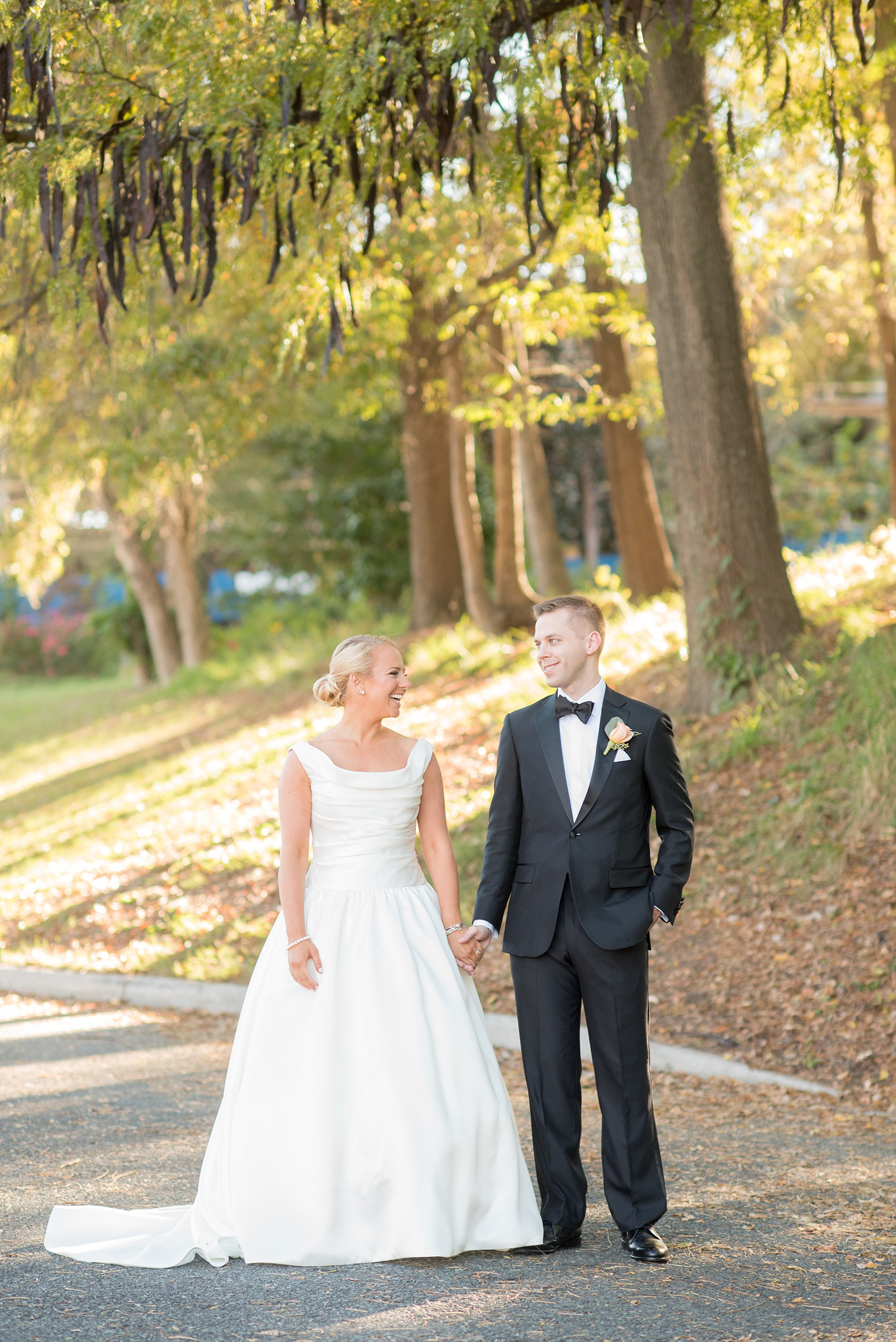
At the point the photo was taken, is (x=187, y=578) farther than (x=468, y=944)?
Yes

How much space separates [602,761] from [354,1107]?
55.4 inches

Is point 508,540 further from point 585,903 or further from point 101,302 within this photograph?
point 585,903

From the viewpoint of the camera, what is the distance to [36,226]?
35.7 feet

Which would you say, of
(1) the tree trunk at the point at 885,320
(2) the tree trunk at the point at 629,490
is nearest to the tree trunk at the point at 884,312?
(1) the tree trunk at the point at 885,320

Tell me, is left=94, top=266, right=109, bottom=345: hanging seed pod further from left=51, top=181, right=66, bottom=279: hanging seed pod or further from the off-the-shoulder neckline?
the off-the-shoulder neckline

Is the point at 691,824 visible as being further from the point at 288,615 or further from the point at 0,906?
the point at 288,615

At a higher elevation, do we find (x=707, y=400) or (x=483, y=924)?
(x=707, y=400)

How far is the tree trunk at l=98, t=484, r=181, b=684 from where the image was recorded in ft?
77.1

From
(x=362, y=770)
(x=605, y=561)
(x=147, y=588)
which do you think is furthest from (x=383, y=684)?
(x=605, y=561)

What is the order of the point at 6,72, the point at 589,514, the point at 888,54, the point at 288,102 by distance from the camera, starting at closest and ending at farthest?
the point at 6,72, the point at 288,102, the point at 888,54, the point at 589,514

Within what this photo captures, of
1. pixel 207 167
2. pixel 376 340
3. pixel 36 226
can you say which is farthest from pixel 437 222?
pixel 207 167

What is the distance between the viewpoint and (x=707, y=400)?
31.2ft

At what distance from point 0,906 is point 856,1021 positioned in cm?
707

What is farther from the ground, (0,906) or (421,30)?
(421,30)
